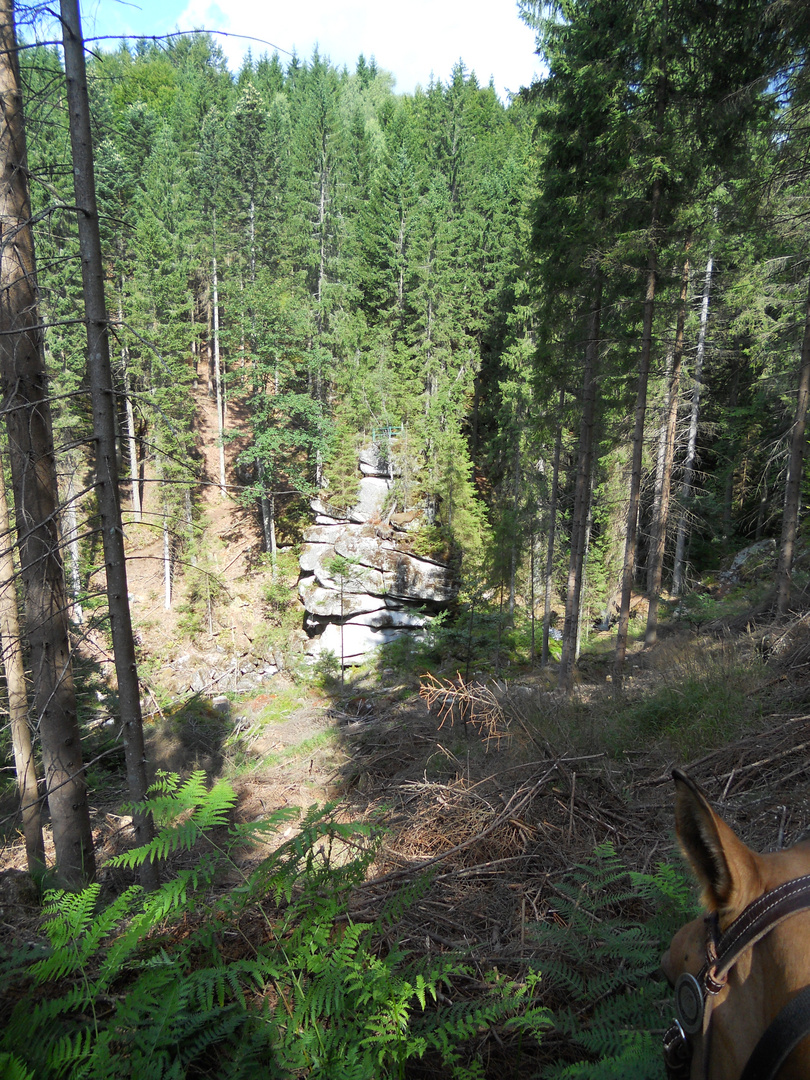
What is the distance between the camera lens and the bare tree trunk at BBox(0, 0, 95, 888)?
4.62 metres

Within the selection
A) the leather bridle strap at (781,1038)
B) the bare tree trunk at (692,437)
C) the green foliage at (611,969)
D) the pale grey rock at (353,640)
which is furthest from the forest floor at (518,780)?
the bare tree trunk at (692,437)

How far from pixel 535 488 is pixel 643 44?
12785mm

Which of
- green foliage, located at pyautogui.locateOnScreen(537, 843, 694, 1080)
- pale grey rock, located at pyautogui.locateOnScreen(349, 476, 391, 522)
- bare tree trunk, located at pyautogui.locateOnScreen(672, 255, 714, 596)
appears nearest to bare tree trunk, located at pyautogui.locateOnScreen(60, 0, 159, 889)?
green foliage, located at pyautogui.locateOnScreen(537, 843, 694, 1080)

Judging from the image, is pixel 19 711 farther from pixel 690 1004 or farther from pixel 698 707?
pixel 690 1004

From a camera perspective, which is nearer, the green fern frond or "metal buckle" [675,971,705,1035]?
"metal buckle" [675,971,705,1035]

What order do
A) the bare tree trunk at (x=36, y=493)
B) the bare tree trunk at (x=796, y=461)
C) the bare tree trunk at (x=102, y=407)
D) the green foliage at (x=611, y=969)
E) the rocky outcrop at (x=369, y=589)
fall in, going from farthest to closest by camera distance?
the rocky outcrop at (x=369, y=589), the bare tree trunk at (x=796, y=461), the bare tree trunk at (x=36, y=493), the bare tree trunk at (x=102, y=407), the green foliage at (x=611, y=969)

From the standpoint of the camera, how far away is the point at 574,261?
10695 mm

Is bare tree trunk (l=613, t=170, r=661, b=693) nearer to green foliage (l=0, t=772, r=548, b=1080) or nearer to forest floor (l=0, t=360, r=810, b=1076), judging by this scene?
forest floor (l=0, t=360, r=810, b=1076)

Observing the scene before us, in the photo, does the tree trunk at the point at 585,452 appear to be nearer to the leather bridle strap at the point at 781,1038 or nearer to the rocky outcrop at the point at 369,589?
the rocky outcrop at the point at 369,589

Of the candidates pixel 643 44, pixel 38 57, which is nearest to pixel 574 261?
pixel 643 44

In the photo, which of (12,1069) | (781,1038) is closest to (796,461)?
(781,1038)

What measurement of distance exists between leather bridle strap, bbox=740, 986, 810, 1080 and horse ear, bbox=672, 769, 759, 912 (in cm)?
18

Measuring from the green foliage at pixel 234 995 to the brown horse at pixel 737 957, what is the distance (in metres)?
1.07

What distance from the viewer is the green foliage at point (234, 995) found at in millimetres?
1790
